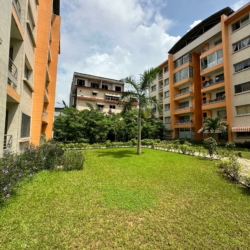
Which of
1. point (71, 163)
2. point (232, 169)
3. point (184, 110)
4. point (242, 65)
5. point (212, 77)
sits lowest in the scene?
point (232, 169)

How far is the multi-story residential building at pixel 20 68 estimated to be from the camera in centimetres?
605

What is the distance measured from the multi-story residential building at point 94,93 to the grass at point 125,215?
3050cm

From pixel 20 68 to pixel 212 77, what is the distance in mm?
28517

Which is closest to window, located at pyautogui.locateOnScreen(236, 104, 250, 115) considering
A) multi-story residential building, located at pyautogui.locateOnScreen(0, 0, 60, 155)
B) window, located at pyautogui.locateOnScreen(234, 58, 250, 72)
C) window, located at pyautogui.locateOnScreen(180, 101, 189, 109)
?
window, located at pyautogui.locateOnScreen(234, 58, 250, 72)

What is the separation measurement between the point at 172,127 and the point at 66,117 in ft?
73.6

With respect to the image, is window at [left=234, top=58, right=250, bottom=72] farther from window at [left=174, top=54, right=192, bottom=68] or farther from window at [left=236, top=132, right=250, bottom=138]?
window at [left=174, top=54, right=192, bottom=68]

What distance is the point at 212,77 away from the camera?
85.4ft

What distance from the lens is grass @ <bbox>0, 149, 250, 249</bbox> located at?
310cm

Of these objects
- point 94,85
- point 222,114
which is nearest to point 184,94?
point 222,114

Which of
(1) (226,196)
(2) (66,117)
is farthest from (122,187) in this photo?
(2) (66,117)

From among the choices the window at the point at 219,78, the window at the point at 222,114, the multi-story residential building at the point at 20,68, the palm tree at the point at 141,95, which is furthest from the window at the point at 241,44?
the multi-story residential building at the point at 20,68

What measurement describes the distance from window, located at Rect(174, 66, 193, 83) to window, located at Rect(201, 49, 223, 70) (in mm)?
2922

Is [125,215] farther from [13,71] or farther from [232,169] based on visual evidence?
[13,71]

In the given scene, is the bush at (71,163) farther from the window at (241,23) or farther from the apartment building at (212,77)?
the window at (241,23)
